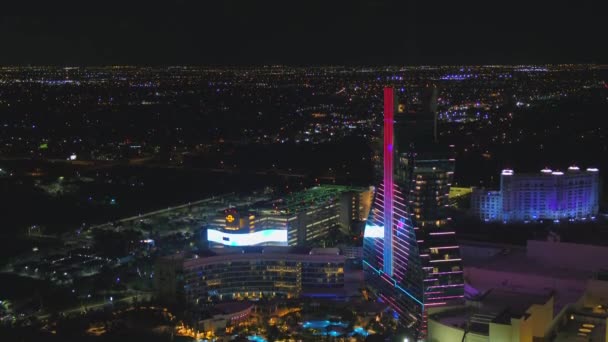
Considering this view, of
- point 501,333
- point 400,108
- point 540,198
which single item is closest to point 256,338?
point 501,333

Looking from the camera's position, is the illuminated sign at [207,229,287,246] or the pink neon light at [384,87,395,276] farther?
the illuminated sign at [207,229,287,246]

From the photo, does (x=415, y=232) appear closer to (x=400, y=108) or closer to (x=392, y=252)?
(x=392, y=252)

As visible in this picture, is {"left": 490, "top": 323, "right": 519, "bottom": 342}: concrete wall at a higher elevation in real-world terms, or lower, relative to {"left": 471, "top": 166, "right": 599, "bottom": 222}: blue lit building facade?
lower

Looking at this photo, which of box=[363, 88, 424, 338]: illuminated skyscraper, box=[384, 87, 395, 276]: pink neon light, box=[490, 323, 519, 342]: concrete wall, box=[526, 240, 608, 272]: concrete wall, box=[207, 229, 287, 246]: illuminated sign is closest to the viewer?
box=[490, 323, 519, 342]: concrete wall

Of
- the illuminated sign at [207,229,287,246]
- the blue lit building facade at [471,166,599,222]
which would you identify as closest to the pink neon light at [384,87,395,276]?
the illuminated sign at [207,229,287,246]

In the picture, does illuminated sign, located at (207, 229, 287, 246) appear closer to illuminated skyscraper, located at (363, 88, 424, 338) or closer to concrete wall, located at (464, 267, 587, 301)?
illuminated skyscraper, located at (363, 88, 424, 338)

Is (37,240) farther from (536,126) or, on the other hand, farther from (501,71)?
(501,71)

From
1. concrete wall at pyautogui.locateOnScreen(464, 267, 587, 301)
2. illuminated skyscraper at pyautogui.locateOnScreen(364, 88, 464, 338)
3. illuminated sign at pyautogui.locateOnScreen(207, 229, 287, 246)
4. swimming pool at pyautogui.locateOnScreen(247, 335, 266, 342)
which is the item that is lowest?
swimming pool at pyautogui.locateOnScreen(247, 335, 266, 342)

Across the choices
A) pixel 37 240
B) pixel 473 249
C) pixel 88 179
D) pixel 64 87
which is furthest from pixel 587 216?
pixel 64 87
